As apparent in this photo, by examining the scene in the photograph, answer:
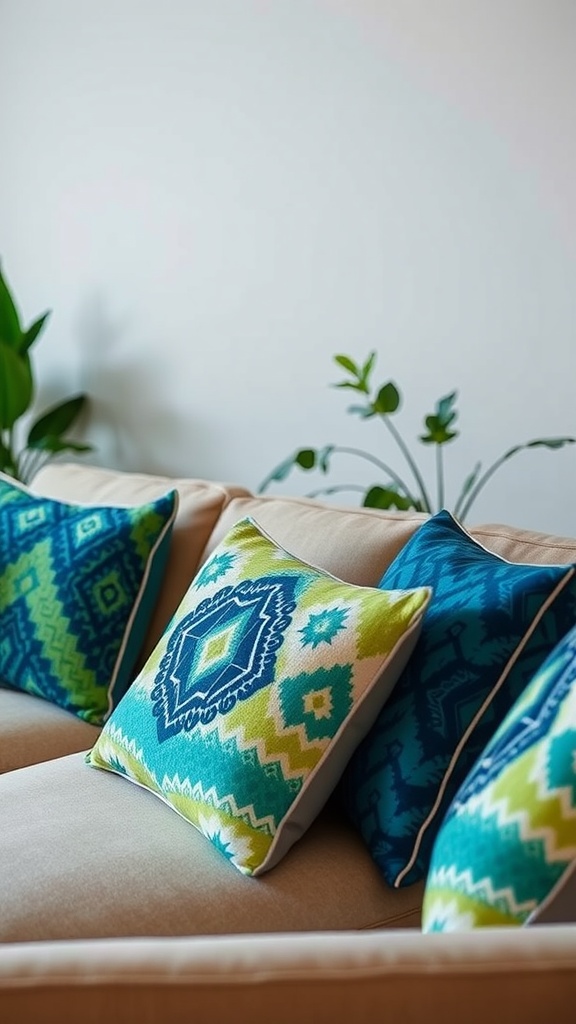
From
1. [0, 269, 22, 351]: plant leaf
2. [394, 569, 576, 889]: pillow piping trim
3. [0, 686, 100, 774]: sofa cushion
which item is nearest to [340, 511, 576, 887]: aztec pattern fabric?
[394, 569, 576, 889]: pillow piping trim

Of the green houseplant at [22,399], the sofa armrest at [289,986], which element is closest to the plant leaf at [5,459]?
the green houseplant at [22,399]

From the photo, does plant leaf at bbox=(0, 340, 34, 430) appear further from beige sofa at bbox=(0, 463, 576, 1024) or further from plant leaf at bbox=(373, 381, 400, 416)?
plant leaf at bbox=(373, 381, 400, 416)

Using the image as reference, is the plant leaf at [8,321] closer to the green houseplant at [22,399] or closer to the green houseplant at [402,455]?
the green houseplant at [22,399]

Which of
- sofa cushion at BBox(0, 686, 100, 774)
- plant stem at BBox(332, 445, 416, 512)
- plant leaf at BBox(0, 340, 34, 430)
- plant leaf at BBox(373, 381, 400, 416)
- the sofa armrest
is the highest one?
plant leaf at BBox(373, 381, 400, 416)

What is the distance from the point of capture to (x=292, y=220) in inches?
112

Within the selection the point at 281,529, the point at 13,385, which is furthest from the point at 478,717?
the point at 13,385

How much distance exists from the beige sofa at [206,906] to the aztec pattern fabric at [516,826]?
0.07 metres

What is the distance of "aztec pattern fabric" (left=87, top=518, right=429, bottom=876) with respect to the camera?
4.48 ft

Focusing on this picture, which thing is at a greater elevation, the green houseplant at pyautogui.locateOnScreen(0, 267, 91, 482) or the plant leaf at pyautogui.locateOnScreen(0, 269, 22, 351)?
the plant leaf at pyautogui.locateOnScreen(0, 269, 22, 351)

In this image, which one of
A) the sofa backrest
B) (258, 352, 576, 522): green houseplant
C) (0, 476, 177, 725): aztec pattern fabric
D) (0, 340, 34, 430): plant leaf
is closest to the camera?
the sofa backrest

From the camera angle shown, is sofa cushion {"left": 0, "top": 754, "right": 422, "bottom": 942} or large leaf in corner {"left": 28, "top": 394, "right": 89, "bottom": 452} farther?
large leaf in corner {"left": 28, "top": 394, "right": 89, "bottom": 452}

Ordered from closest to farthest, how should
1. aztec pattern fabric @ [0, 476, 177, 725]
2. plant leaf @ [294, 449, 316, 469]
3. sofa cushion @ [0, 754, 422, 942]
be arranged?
sofa cushion @ [0, 754, 422, 942] → aztec pattern fabric @ [0, 476, 177, 725] → plant leaf @ [294, 449, 316, 469]

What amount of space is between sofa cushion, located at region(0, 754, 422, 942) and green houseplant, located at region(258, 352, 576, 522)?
91cm

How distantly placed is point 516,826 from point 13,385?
2.65 meters
